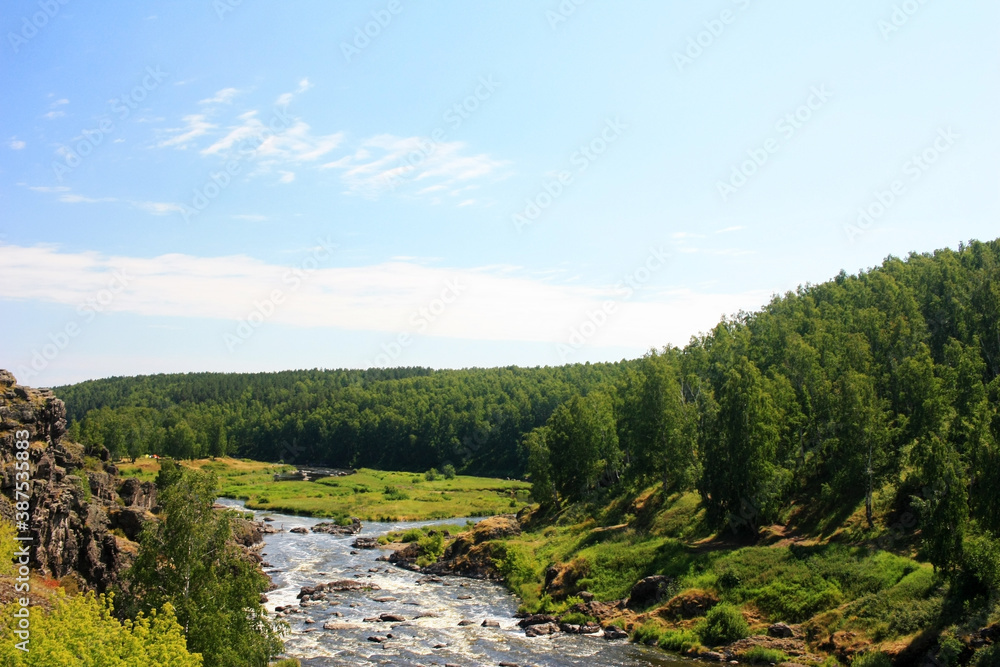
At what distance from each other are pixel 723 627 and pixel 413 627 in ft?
75.8

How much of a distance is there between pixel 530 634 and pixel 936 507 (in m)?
28.8

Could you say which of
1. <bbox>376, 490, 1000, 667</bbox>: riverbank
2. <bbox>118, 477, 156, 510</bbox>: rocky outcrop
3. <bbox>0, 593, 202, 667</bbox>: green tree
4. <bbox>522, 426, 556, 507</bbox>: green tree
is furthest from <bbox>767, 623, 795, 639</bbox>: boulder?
<bbox>118, 477, 156, 510</bbox>: rocky outcrop

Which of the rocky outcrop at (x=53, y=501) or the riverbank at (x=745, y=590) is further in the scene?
the rocky outcrop at (x=53, y=501)

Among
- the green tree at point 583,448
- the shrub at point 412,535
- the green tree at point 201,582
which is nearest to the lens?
the green tree at point 201,582

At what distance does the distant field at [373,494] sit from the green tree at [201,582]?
2941 inches

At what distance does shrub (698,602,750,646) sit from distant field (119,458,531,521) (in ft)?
195

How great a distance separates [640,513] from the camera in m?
78.1

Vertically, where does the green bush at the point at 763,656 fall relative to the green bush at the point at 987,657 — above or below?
below

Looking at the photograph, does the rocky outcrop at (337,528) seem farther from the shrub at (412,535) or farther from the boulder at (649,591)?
the boulder at (649,591)

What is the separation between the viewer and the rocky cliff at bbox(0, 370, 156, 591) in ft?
158

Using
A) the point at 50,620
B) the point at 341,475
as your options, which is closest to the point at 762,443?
the point at 50,620

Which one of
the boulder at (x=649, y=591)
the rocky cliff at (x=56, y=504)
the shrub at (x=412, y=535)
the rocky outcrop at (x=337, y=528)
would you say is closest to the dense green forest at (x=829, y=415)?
the boulder at (x=649, y=591)

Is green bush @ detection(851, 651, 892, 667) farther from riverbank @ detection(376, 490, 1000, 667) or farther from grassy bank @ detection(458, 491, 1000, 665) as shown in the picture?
grassy bank @ detection(458, 491, 1000, 665)

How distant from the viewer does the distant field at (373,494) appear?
399 feet
